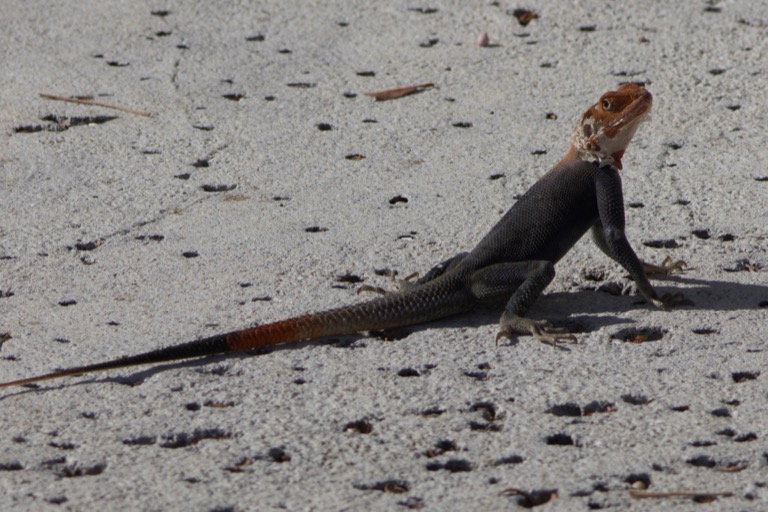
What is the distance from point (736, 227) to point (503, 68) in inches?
69.2

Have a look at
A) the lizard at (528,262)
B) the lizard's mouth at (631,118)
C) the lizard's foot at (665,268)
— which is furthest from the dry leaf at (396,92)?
the lizard's foot at (665,268)

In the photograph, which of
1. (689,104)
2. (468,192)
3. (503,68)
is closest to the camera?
(468,192)

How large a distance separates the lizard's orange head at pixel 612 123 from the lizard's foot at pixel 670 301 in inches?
20.1

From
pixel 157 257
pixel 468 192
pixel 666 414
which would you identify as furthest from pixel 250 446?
pixel 468 192

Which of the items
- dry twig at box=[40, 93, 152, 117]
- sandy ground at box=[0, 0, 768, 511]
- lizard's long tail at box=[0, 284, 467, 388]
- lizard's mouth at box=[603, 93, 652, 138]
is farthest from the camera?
dry twig at box=[40, 93, 152, 117]

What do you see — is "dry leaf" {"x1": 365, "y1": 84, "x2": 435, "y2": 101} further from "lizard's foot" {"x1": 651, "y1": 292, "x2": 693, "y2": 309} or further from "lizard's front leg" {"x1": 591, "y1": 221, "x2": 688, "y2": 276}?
"lizard's foot" {"x1": 651, "y1": 292, "x2": 693, "y2": 309}

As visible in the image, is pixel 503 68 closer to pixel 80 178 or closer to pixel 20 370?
pixel 80 178

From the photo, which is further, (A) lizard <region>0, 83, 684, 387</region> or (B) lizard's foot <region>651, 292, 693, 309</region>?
(B) lizard's foot <region>651, 292, 693, 309</region>

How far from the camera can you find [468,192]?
15.2 ft

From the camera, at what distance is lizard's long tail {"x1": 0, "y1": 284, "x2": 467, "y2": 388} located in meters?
3.28

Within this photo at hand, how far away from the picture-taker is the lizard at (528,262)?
138 inches

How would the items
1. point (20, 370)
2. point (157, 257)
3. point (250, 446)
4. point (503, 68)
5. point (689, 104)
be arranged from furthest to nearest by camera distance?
point (503, 68)
point (689, 104)
point (157, 257)
point (20, 370)
point (250, 446)

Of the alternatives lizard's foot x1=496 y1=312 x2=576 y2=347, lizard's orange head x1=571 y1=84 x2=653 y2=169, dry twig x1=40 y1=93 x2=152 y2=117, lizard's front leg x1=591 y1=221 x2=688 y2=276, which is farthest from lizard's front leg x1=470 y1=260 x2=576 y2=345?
dry twig x1=40 y1=93 x2=152 y2=117

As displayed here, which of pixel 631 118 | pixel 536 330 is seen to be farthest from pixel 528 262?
pixel 631 118
